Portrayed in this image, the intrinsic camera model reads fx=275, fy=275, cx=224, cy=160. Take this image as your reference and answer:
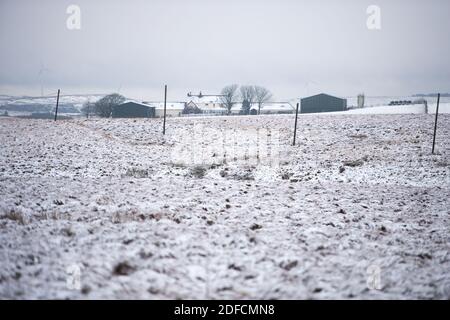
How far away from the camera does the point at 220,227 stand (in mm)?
5930

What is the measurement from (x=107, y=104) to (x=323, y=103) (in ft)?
191

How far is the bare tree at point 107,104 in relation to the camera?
2973 inches

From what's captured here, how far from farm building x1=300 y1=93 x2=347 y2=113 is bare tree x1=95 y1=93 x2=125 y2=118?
169 feet

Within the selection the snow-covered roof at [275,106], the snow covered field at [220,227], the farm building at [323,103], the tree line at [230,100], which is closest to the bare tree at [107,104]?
the tree line at [230,100]

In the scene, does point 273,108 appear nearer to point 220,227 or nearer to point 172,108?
point 172,108

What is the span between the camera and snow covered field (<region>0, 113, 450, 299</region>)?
405 cm

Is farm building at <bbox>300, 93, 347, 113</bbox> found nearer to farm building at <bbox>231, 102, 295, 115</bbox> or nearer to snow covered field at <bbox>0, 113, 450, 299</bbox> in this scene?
farm building at <bbox>231, 102, 295, 115</bbox>

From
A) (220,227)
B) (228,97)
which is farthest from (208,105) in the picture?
(220,227)

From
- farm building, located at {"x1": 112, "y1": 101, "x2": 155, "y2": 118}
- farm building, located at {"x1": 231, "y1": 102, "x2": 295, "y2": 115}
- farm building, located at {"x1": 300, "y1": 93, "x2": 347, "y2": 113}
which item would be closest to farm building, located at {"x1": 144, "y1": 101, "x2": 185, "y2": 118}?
farm building, located at {"x1": 112, "y1": 101, "x2": 155, "y2": 118}

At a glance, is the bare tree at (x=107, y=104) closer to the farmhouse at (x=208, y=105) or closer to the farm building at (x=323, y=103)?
the farmhouse at (x=208, y=105)

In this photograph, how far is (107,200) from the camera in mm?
7746
